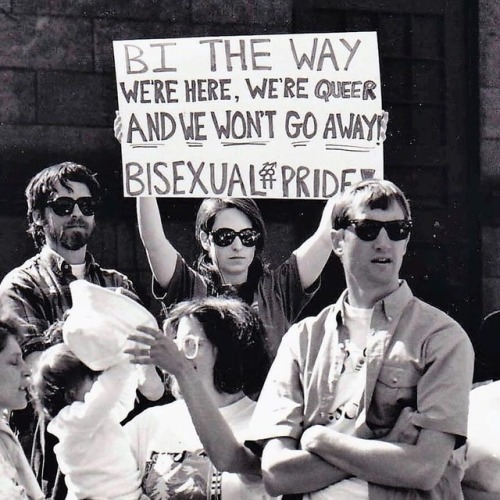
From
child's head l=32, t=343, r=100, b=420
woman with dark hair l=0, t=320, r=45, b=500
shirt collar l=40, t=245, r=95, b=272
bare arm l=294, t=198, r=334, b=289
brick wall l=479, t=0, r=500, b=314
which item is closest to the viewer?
woman with dark hair l=0, t=320, r=45, b=500

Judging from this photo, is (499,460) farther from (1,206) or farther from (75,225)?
(1,206)

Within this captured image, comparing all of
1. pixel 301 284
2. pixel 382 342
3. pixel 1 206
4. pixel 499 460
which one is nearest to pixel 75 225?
pixel 1 206

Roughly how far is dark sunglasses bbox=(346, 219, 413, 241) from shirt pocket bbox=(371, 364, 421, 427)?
428 mm

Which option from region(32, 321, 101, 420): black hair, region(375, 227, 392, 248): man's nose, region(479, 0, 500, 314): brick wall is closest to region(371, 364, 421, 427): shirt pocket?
region(375, 227, 392, 248): man's nose

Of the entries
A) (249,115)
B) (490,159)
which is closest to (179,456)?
(249,115)

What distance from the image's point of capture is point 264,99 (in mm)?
4465

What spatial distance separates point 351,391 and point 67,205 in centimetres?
154

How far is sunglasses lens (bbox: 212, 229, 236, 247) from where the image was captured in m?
4.37

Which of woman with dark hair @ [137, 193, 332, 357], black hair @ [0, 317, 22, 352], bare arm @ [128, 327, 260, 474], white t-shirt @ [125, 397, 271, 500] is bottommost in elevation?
white t-shirt @ [125, 397, 271, 500]

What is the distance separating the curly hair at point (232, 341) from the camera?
3.82 metres

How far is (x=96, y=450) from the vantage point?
147 inches

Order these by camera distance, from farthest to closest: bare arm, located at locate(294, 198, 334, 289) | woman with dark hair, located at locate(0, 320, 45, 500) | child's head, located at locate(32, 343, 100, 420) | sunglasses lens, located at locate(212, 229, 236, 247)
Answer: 1. bare arm, located at locate(294, 198, 334, 289)
2. sunglasses lens, located at locate(212, 229, 236, 247)
3. child's head, located at locate(32, 343, 100, 420)
4. woman with dark hair, located at locate(0, 320, 45, 500)

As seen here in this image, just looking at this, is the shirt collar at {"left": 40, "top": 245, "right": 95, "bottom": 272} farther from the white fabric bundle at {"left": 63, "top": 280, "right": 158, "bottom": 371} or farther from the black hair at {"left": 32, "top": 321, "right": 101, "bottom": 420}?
the black hair at {"left": 32, "top": 321, "right": 101, "bottom": 420}

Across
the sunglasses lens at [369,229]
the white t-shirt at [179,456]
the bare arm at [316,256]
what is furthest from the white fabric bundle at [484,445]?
the bare arm at [316,256]
